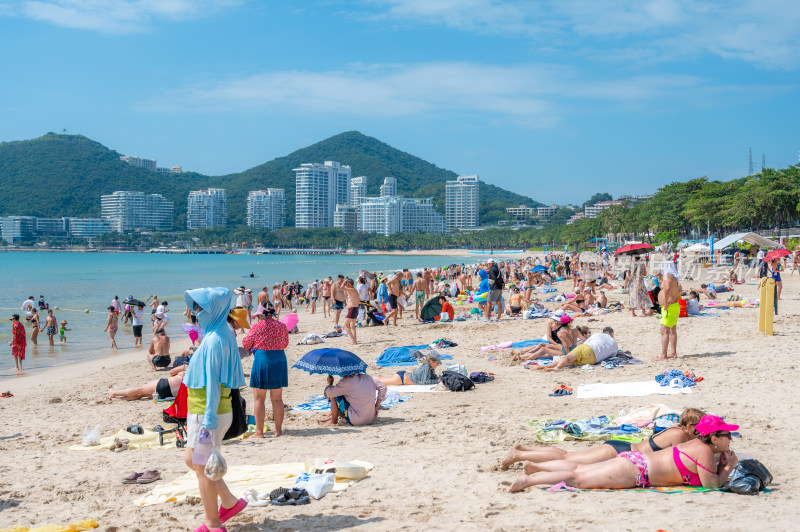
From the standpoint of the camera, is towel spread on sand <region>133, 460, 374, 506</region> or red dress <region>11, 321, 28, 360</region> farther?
red dress <region>11, 321, 28, 360</region>

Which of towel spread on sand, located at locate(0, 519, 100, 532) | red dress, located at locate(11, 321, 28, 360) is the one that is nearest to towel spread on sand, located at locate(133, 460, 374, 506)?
towel spread on sand, located at locate(0, 519, 100, 532)

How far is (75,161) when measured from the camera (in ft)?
646

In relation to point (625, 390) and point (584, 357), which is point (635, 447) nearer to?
point (625, 390)

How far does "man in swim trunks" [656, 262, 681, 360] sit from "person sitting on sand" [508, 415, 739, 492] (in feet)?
16.4

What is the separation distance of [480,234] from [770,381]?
155749 mm

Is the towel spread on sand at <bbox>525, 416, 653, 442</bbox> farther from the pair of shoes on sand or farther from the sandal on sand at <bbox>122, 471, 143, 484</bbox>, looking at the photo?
the sandal on sand at <bbox>122, 471, 143, 484</bbox>

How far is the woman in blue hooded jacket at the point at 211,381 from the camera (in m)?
3.74

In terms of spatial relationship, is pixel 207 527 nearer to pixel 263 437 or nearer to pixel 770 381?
pixel 263 437

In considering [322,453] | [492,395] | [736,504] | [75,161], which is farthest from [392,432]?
[75,161]

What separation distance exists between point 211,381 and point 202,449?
0.41 meters

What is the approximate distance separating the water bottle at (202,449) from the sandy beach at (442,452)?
68cm

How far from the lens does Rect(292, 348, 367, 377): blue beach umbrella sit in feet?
22.3

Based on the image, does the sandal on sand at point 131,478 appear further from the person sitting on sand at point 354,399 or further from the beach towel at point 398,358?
the beach towel at point 398,358

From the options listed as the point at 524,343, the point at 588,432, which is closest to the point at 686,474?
the point at 588,432
